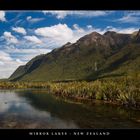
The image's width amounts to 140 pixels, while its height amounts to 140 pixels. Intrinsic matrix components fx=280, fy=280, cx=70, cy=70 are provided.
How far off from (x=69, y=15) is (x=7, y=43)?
0.87 meters

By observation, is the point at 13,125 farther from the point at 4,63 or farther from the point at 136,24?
the point at 136,24
